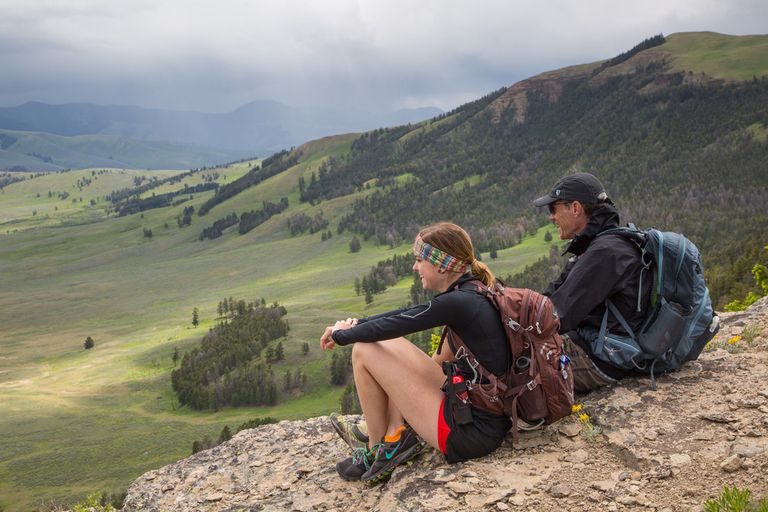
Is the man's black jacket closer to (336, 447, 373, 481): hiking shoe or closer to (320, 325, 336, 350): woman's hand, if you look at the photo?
(320, 325, 336, 350): woman's hand

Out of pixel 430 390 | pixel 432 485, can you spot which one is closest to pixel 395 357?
pixel 430 390

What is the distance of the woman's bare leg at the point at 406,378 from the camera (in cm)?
678

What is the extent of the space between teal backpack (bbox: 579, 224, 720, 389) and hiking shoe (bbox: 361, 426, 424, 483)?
2545 millimetres

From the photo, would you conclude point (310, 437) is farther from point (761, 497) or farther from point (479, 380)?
point (761, 497)

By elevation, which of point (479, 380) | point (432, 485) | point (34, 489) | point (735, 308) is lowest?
point (34, 489)

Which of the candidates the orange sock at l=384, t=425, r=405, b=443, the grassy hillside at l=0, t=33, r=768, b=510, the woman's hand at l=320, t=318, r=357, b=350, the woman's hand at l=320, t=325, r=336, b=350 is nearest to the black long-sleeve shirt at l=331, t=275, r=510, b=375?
the woman's hand at l=320, t=318, r=357, b=350

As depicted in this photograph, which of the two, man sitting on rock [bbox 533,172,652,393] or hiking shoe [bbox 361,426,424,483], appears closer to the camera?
man sitting on rock [bbox 533,172,652,393]

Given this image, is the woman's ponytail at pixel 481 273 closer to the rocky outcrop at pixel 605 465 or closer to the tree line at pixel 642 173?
the rocky outcrop at pixel 605 465

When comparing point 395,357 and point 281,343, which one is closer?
point 395,357

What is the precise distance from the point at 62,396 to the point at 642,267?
83.1 meters

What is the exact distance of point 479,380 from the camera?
20.9 feet

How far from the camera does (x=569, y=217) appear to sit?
302 inches

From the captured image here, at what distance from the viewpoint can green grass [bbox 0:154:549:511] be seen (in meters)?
55.1

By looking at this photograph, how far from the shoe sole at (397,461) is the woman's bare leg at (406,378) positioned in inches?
19.0
